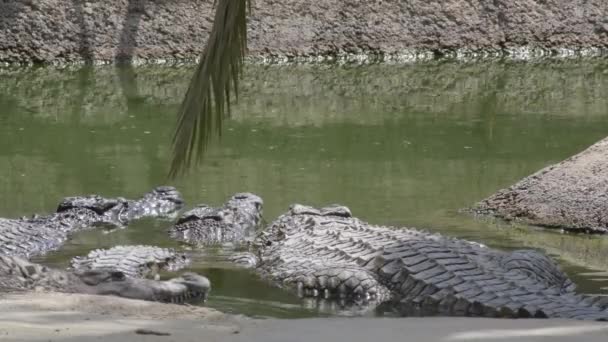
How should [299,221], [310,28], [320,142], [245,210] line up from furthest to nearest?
1. [310,28]
2. [320,142]
3. [245,210]
4. [299,221]

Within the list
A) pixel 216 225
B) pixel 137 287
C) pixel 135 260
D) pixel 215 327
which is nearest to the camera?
pixel 215 327

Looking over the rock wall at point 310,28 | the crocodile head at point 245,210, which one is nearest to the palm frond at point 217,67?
the crocodile head at point 245,210

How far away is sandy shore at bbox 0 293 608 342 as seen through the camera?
4.74 meters

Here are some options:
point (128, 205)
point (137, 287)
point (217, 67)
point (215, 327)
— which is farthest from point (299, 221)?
point (215, 327)

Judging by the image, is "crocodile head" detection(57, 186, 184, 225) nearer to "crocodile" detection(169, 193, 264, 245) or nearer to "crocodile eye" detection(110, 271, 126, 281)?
"crocodile" detection(169, 193, 264, 245)

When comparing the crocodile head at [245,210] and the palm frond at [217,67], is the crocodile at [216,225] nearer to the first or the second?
the crocodile head at [245,210]

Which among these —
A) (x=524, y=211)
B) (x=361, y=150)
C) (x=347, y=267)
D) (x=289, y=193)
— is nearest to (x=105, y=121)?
(x=361, y=150)

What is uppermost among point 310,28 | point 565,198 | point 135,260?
point 310,28

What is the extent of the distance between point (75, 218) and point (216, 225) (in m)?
0.93

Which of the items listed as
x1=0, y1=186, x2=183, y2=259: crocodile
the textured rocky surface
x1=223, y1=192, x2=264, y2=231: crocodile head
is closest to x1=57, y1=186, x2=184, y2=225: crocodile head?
x1=0, y1=186, x2=183, y2=259: crocodile

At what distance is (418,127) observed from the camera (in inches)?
484

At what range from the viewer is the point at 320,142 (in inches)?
454

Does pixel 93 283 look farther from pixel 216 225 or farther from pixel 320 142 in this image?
pixel 320 142

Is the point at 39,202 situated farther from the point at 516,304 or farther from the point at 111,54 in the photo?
the point at 111,54
